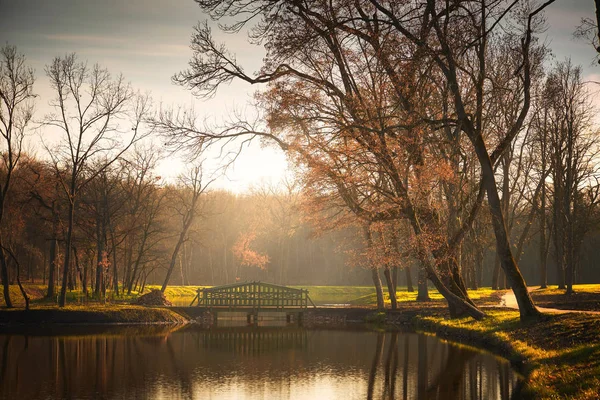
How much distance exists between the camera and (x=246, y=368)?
62.0 ft

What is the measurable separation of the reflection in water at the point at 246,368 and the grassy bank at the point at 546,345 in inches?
30.8

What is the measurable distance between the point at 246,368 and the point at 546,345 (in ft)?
28.2

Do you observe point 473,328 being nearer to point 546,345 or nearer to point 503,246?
point 503,246

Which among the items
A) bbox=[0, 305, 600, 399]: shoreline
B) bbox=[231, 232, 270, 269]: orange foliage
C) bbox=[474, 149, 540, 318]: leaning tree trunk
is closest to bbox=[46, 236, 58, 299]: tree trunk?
bbox=[0, 305, 600, 399]: shoreline

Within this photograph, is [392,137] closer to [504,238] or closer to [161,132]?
[504,238]

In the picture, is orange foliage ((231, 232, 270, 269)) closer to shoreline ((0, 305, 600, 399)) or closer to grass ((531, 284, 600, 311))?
shoreline ((0, 305, 600, 399))

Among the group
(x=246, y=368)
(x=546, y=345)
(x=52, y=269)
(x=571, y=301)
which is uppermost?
(x=52, y=269)

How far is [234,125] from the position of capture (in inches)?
965

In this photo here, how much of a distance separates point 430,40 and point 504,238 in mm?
7452

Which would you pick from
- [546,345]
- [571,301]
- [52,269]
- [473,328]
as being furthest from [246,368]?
[52,269]

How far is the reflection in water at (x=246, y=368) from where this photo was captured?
48.7 ft

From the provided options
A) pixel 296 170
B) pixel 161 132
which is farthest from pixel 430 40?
pixel 161 132

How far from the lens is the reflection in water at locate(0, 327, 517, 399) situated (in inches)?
584

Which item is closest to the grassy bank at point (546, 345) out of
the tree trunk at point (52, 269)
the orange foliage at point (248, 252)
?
the tree trunk at point (52, 269)
